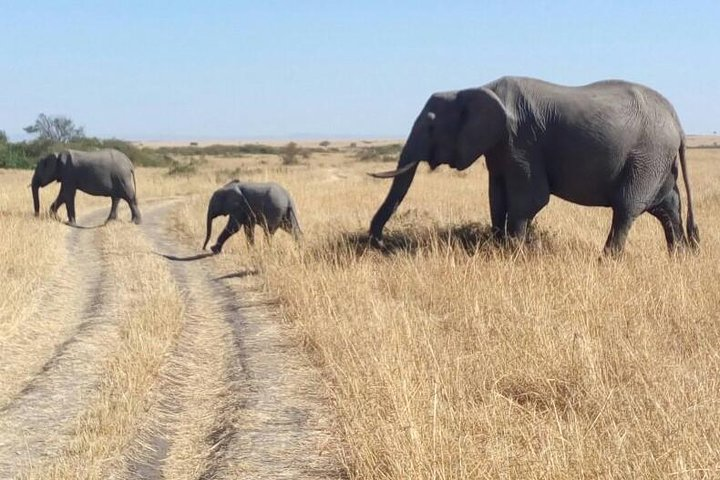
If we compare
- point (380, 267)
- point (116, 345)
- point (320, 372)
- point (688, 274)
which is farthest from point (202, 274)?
point (688, 274)

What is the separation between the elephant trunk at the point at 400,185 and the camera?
10.8m

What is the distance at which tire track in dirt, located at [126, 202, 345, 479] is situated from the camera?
464cm

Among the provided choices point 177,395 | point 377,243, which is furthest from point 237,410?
point 377,243

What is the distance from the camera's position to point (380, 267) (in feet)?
32.2

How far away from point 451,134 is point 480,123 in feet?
1.75

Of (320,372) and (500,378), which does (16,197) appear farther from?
(500,378)

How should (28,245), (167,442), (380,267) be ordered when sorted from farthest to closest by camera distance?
(28,245)
(380,267)
(167,442)

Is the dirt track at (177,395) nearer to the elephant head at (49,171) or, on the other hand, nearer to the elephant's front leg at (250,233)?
the elephant's front leg at (250,233)

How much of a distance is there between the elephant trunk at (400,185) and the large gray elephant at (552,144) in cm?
1

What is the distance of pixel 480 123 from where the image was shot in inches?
411

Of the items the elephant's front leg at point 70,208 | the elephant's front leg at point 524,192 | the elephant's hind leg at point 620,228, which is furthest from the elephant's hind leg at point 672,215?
the elephant's front leg at point 70,208

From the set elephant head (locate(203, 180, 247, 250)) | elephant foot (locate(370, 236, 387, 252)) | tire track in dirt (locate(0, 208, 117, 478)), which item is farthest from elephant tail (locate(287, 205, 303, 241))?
tire track in dirt (locate(0, 208, 117, 478))

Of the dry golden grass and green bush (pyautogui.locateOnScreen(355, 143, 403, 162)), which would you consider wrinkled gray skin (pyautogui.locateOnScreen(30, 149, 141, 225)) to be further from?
green bush (pyautogui.locateOnScreen(355, 143, 403, 162))

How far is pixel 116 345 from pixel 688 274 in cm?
571
